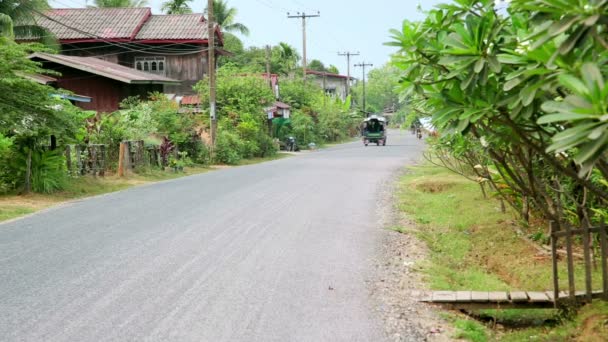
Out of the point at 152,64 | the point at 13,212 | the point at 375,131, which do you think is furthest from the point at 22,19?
the point at 375,131

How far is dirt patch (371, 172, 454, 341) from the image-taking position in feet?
21.4

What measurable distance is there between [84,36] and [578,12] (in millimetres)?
45074

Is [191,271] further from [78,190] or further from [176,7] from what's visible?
[176,7]

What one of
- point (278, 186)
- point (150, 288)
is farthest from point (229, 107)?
point (150, 288)

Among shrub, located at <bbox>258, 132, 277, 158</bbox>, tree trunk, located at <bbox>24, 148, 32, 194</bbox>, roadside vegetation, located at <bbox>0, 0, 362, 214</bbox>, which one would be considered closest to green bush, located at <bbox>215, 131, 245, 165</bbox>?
roadside vegetation, located at <bbox>0, 0, 362, 214</bbox>

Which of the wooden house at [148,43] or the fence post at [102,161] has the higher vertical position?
the wooden house at [148,43]

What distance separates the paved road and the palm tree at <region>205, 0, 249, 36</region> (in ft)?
163

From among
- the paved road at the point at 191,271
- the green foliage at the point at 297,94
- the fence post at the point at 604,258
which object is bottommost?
the paved road at the point at 191,271

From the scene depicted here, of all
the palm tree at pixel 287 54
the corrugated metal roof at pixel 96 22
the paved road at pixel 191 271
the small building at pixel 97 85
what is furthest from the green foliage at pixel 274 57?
the paved road at pixel 191 271

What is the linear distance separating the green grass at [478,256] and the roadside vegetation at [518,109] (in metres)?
0.02

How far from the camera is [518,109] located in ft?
16.1

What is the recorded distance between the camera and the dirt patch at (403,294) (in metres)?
6.53

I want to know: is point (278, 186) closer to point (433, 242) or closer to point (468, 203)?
point (468, 203)

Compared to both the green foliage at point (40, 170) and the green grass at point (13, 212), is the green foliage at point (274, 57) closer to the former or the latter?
the green foliage at point (40, 170)
